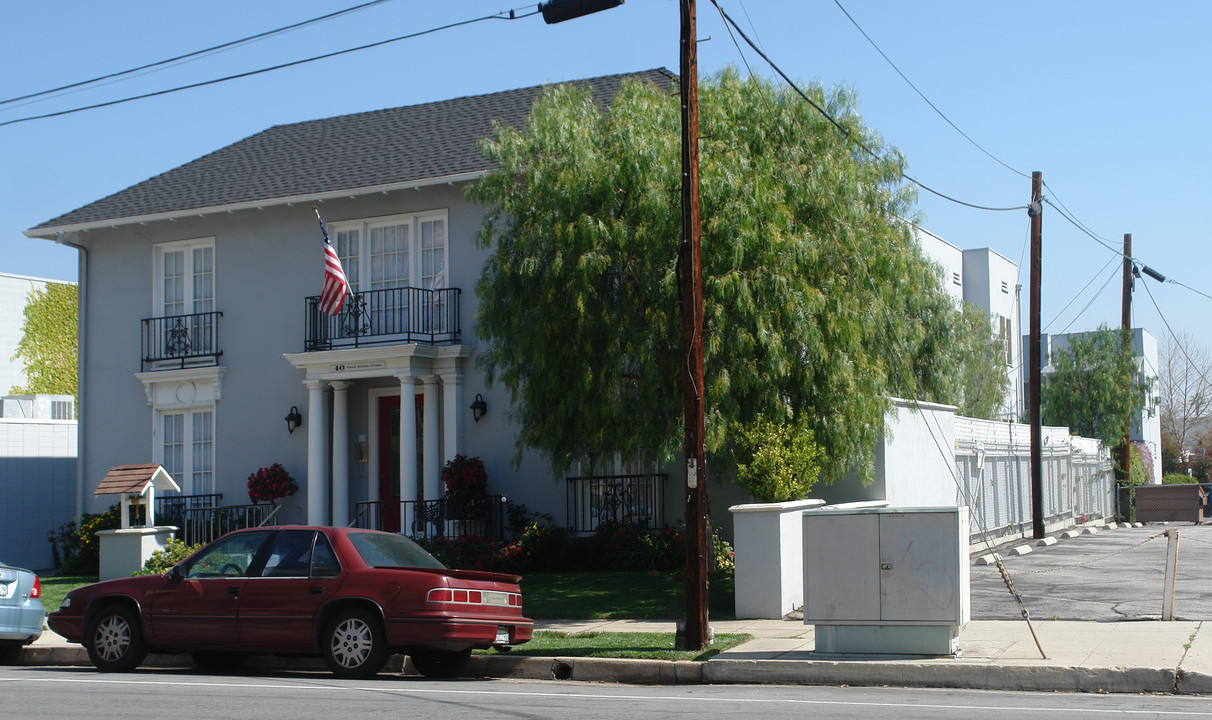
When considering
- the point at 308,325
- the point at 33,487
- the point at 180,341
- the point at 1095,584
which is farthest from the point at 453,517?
the point at 33,487

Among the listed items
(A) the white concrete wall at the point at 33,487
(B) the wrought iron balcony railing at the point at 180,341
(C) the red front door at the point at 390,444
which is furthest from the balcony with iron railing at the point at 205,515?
(A) the white concrete wall at the point at 33,487

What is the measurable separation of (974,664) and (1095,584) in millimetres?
7658

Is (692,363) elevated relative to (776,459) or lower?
A: elevated

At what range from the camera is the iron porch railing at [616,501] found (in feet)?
63.1

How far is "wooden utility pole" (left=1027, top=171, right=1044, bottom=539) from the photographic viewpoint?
25.5 m

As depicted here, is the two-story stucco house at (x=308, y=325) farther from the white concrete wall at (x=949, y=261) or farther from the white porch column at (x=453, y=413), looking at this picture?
the white concrete wall at (x=949, y=261)

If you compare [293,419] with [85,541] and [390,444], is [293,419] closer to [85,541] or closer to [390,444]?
[390,444]

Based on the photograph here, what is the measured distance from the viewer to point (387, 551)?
11.9m

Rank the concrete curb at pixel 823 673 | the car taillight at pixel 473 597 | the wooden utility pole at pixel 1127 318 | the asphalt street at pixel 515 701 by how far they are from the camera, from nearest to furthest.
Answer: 1. the asphalt street at pixel 515 701
2. the concrete curb at pixel 823 673
3. the car taillight at pixel 473 597
4. the wooden utility pole at pixel 1127 318

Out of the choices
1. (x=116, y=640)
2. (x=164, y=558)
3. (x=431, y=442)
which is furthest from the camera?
(x=431, y=442)

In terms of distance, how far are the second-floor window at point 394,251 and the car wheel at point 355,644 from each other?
10.5m

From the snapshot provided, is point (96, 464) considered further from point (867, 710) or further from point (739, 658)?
point (867, 710)

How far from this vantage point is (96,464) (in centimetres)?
2417

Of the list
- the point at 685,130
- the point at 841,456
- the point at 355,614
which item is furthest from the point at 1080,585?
the point at 355,614
